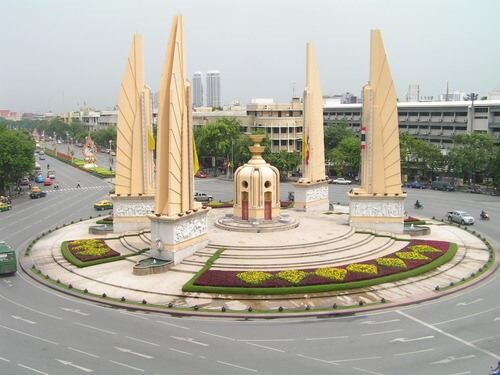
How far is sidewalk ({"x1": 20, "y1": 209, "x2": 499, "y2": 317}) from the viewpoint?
2403cm

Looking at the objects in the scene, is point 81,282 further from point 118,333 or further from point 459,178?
point 459,178

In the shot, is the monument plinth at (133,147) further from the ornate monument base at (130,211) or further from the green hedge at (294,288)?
the green hedge at (294,288)

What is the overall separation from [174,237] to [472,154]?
42.7 metres

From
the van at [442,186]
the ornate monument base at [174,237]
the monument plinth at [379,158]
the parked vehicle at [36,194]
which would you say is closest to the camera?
the ornate monument base at [174,237]

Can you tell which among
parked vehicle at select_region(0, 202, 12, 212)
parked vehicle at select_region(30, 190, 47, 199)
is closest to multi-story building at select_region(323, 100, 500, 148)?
parked vehicle at select_region(30, 190, 47, 199)

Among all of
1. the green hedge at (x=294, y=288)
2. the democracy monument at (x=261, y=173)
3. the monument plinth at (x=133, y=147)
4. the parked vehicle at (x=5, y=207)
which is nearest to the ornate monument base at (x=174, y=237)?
the green hedge at (x=294, y=288)

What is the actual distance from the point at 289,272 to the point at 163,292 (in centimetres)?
675

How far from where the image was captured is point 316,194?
4569 cm

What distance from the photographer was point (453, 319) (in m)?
22.3

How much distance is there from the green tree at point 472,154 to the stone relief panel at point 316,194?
22.3 metres

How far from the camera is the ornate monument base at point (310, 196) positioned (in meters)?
44.5

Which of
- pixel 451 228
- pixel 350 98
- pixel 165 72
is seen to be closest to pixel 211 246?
pixel 165 72

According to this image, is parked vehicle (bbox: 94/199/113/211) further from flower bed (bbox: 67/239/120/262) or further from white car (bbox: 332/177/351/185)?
white car (bbox: 332/177/351/185)

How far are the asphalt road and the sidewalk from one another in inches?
37.9
